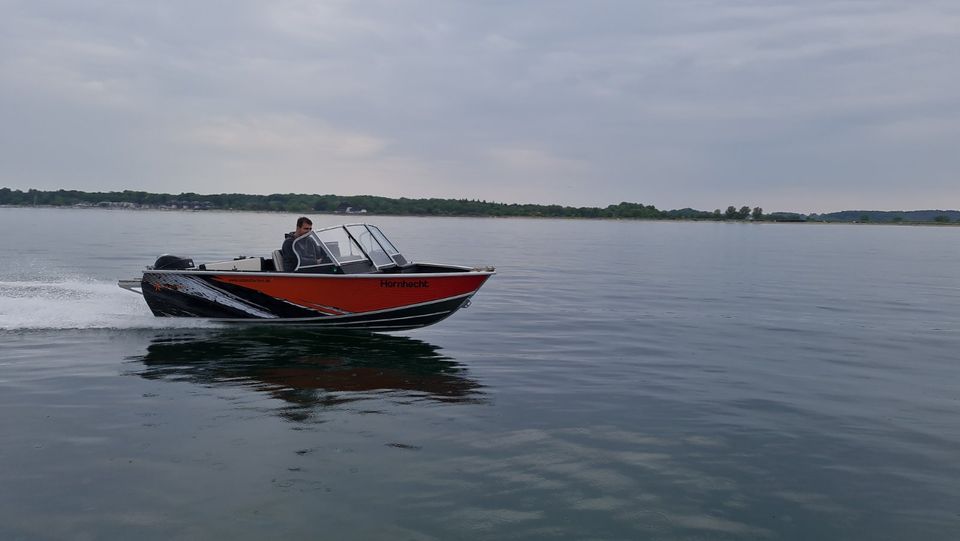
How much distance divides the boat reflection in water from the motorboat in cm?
36

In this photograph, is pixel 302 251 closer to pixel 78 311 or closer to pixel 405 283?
pixel 405 283

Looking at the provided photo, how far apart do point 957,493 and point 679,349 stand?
6277 mm

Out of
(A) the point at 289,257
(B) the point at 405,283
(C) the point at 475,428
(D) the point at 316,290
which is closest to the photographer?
(C) the point at 475,428

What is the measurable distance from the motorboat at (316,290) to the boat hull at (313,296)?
2 centimetres

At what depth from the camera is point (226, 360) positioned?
10758mm

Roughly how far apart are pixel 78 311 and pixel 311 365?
19.7 feet

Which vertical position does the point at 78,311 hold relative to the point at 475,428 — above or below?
above

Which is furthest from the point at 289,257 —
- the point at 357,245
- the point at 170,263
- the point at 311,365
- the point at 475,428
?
the point at 475,428

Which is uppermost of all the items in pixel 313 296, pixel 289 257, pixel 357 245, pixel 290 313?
pixel 357 245

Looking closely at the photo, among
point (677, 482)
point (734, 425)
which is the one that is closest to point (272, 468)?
point (677, 482)

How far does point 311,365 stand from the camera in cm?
1060

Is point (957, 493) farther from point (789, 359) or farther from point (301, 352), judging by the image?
point (301, 352)

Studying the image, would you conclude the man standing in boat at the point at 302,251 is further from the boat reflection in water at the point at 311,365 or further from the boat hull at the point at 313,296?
the boat reflection in water at the point at 311,365

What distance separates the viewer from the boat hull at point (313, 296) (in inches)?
489
